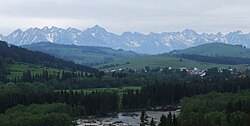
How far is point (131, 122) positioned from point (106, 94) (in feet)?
127

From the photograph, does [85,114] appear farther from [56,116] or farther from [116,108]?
[56,116]

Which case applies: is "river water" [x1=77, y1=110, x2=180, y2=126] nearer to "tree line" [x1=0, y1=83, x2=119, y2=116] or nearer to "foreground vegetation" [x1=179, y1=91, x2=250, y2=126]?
"tree line" [x1=0, y1=83, x2=119, y2=116]

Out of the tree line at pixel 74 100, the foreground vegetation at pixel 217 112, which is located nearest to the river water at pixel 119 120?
the tree line at pixel 74 100

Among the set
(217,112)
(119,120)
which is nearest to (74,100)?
(119,120)

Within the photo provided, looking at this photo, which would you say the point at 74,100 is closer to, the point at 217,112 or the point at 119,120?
the point at 119,120

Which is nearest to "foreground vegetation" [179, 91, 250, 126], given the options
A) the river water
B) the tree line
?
the river water

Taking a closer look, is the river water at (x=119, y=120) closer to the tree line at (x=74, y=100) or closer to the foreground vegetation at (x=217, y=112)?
the tree line at (x=74, y=100)

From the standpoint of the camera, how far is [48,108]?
155750 millimetres

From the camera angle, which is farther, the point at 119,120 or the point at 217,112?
the point at 119,120

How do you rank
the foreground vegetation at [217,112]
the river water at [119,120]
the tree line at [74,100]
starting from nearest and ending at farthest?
1. the foreground vegetation at [217,112]
2. the river water at [119,120]
3. the tree line at [74,100]

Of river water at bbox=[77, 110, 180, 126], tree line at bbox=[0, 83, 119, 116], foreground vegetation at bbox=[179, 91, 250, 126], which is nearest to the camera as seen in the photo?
foreground vegetation at bbox=[179, 91, 250, 126]

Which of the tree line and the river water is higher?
the tree line

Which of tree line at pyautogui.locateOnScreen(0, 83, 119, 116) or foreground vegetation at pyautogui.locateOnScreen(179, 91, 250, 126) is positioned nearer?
foreground vegetation at pyautogui.locateOnScreen(179, 91, 250, 126)

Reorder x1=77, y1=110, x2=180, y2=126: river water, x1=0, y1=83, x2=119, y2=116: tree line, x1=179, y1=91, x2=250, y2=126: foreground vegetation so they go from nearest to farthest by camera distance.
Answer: x1=179, y1=91, x2=250, y2=126: foreground vegetation, x1=77, y1=110, x2=180, y2=126: river water, x1=0, y1=83, x2=119, y2=116: tree line
